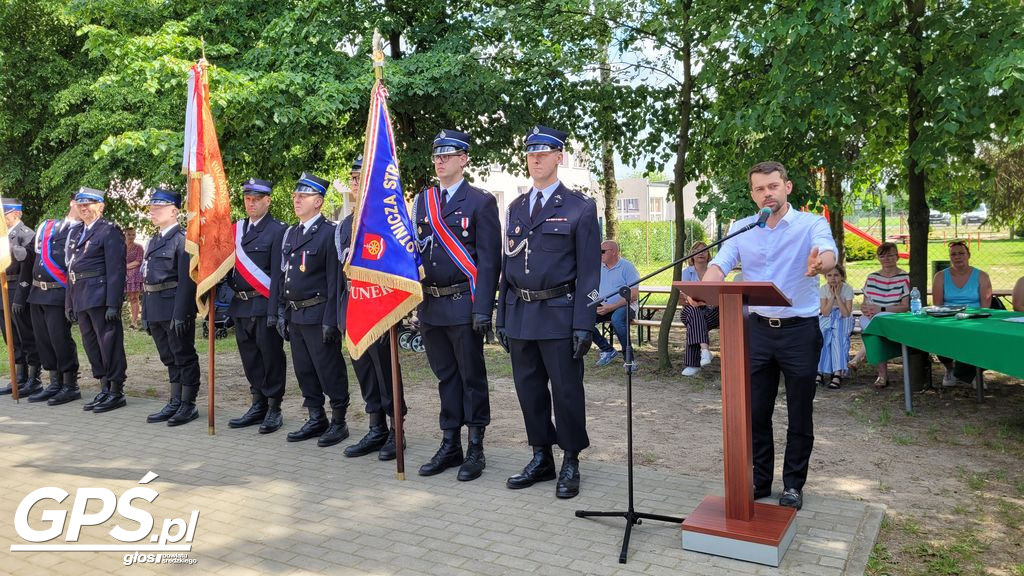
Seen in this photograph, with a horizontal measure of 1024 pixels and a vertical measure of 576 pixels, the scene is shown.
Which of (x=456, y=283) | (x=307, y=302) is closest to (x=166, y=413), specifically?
(x=307, y=302)

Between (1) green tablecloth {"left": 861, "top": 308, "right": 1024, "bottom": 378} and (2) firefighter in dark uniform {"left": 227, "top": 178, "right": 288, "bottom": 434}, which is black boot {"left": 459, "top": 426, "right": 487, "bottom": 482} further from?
(1) green tablecloth {"left": 861, "top": 308, "right": 1024, "bottom": 378}

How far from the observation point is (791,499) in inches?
181

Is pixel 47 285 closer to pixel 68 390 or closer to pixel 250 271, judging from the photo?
pixel 68 390

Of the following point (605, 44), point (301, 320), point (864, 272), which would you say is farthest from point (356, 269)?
point (864, 272)

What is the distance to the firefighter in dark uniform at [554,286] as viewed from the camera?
4.93 metres

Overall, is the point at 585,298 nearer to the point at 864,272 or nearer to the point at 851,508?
the point at 851,508

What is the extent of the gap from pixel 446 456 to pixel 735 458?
226 centimetres

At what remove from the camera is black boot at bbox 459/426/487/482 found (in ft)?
17.7

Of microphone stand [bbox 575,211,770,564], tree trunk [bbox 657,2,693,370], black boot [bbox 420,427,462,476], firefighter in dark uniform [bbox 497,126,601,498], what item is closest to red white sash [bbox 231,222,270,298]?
black boot [bbox 420,427,462,476]

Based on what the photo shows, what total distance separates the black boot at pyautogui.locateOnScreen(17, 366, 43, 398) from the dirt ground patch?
3.19 ft

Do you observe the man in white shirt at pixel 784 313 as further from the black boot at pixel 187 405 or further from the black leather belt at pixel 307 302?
the black boot at pixel 187 405

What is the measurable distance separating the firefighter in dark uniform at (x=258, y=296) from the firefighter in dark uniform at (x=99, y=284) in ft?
4.92

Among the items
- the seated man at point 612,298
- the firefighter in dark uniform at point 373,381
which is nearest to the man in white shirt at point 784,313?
the firefighter in dark uniform at point 373,381

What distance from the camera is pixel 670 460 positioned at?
229 inches
